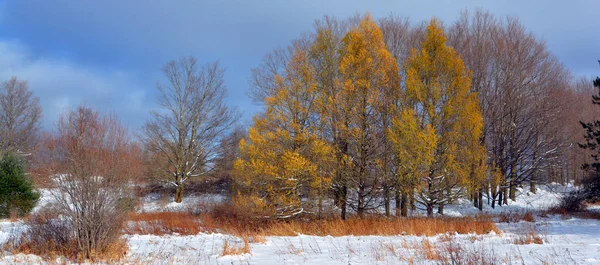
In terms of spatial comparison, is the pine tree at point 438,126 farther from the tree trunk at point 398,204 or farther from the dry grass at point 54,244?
the dry grass at point 54,244

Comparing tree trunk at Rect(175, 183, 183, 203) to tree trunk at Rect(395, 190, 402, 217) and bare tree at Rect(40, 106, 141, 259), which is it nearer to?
tree trunk at Rect(395, 190, 402, 217)

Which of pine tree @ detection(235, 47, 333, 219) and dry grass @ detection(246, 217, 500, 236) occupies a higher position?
pine tree @ detection(235, 47, 333, 219)

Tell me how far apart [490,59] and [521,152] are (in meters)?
6.14

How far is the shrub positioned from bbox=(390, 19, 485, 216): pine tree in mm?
17283

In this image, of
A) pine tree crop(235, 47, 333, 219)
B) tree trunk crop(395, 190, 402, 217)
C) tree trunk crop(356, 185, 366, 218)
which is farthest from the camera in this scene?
tree trunk crop(395, 190, 402, 217)

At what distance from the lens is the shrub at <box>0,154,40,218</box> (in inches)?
736

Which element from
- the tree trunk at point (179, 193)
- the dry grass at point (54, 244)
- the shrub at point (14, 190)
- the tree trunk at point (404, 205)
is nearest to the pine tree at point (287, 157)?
the tree trunk at point (404, 205)

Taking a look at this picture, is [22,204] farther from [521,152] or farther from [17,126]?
[521,152]

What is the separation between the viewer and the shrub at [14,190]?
1870cm

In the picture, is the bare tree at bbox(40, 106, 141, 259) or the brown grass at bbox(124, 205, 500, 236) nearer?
the bare tree at bbox(40, 106, 141, 259)

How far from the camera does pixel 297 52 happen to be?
59.5 feet

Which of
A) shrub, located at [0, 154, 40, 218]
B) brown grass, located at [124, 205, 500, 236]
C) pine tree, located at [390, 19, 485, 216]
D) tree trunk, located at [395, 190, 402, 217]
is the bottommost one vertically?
brown grass, located at [124, 205, 500, 236]

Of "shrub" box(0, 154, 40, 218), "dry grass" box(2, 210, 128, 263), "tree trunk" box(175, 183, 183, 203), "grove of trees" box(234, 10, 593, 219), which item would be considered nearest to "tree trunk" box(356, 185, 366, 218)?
"grove of trees" box(234, 10, 593, 219)

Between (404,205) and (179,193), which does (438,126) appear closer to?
(404,205)
